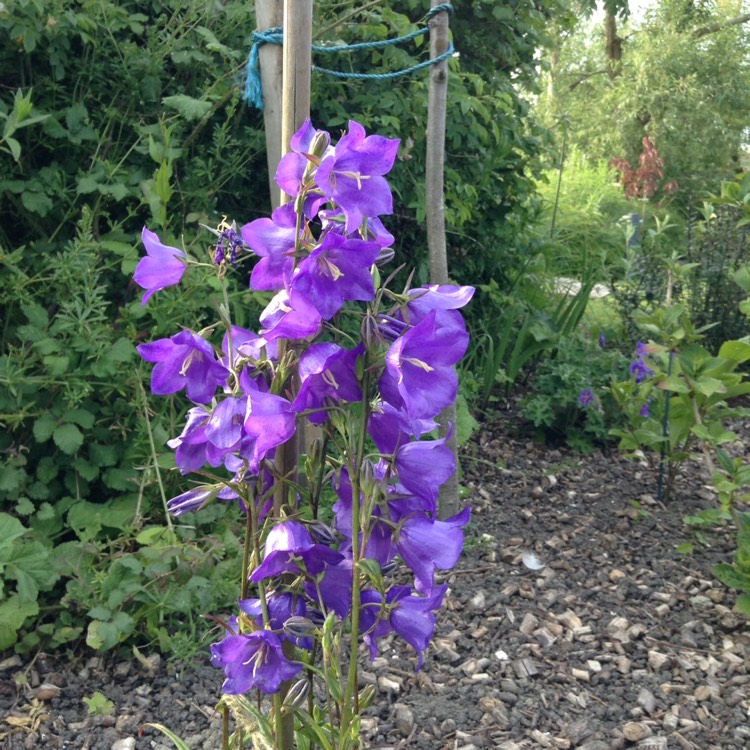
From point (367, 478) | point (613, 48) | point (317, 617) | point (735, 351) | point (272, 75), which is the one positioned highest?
point (272, 75)

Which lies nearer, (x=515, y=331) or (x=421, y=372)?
(x=421, y=372)

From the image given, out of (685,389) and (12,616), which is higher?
(685,389)

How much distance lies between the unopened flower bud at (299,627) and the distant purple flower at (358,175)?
52cm

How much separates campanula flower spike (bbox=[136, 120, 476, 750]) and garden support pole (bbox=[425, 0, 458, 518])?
4.51 ft

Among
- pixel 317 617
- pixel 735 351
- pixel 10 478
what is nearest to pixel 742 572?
pixel 735 351

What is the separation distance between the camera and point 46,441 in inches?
104

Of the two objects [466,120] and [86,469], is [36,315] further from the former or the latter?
[466,120]

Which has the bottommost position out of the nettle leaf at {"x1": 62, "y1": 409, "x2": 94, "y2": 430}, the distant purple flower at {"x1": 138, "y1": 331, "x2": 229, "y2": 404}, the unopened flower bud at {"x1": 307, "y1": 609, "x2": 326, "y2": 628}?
the nettle leaf at {"x1": 62, "y1": 409, "x2": 94, "y2": 430}

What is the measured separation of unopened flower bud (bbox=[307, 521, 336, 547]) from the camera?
3.92 feet

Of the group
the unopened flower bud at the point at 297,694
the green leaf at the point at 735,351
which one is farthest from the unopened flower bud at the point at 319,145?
the green leaf at the point at 735,351

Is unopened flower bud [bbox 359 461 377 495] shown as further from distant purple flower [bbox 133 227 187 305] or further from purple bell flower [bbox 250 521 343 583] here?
distant purple flower [bbox 133 227 187 305]

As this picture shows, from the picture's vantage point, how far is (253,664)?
48.3 inches

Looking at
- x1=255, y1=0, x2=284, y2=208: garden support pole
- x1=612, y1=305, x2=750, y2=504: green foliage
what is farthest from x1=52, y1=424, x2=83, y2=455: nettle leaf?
x1=612, y1=305, x2=750, y2=504: green foliage

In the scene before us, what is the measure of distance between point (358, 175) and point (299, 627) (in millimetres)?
600
